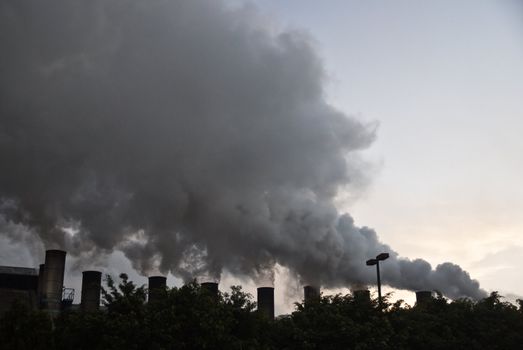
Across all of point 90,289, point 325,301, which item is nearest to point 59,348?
point 325,301

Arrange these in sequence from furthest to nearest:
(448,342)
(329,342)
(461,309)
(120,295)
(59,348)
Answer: (461,309) < (448,342) < (329,342) < (120,295) < (59,348)

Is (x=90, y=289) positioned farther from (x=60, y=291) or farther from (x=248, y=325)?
(x=248, y=325)

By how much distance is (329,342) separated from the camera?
28.4 metres

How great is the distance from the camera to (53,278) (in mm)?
55781

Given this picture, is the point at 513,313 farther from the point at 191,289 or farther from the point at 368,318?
the point at 191,289

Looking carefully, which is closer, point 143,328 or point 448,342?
point 143,328

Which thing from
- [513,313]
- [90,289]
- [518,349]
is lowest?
[518,349]

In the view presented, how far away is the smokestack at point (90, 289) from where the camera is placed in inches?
2150

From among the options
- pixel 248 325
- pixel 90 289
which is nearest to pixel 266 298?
pixel 90 289

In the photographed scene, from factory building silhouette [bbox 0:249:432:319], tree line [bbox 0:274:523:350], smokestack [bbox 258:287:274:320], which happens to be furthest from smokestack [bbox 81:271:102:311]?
tree line [bbox 0:274:523:350]

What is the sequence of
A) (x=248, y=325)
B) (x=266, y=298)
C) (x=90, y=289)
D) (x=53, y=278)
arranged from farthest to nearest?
1. (x=266, y=298)
2. (x=53, y=278)
3. (x=90, y=289)
4. (x=248, y=325)

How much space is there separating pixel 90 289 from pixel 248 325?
1275 inches

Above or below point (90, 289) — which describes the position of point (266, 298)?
below

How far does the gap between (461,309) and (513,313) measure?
296cm
